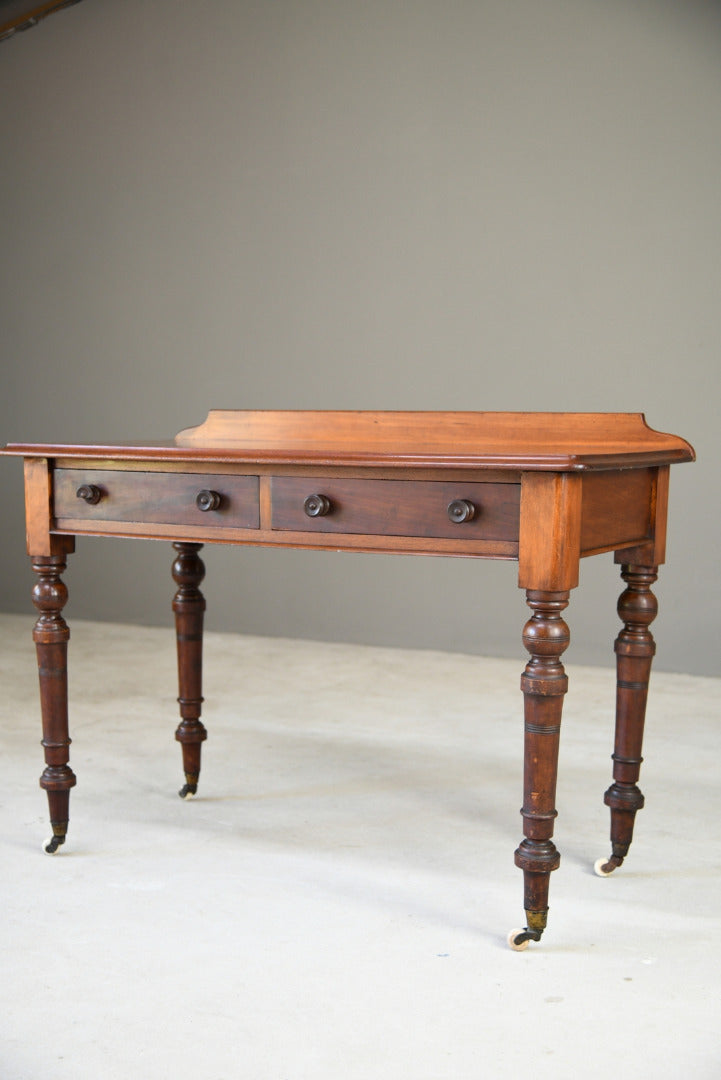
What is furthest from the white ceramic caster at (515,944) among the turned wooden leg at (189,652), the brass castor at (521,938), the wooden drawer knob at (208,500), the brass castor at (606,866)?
the turned wooden leg at (189,652)

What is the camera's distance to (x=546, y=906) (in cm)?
223

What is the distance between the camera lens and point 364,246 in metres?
5.28

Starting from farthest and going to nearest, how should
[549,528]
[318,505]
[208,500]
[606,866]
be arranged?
[606,866], [208,500], [318,505], [549,528]

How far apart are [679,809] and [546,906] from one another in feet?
3.07

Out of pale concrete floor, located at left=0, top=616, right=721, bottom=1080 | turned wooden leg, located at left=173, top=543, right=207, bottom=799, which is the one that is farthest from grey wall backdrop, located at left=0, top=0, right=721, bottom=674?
turned wooden leg, located at left=173, top=543, right=207, bottom=799

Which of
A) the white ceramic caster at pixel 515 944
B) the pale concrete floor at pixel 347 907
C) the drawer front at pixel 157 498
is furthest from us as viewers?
the drawer front at pixel 157 498

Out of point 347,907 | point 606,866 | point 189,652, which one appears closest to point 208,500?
point 189,652

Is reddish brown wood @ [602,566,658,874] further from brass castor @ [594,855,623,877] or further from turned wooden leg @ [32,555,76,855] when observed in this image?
turned wooden leg @ [32,555,76,855]

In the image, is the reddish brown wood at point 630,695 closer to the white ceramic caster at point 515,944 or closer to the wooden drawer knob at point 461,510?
the white ceramic caster at point 515,944

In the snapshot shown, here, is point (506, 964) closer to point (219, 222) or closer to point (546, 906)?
point (546, 906)

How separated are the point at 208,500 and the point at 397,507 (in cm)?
43

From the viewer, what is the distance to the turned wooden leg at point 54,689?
105 inches

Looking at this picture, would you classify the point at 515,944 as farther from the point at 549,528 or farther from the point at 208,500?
the point at 208,500

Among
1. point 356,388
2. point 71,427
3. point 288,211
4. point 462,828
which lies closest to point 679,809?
point 462,828
